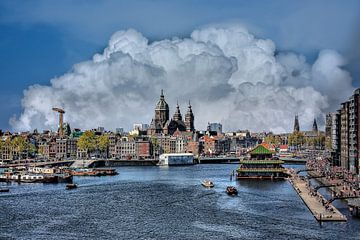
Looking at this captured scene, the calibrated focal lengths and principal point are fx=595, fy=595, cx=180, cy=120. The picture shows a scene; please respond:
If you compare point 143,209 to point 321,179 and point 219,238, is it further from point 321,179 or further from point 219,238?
point 321,179

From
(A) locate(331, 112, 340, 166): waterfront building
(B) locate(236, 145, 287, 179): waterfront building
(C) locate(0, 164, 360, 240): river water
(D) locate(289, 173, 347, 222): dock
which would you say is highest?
(A) locate(331, 112, 340, 166): waterfront building

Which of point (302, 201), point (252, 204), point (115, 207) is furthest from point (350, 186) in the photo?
point (115, 207)

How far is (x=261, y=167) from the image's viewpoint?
6604 inches

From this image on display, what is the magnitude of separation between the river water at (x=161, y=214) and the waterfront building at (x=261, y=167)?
738 inches

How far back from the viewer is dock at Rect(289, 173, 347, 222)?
88.4 metres

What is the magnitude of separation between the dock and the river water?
1.36 metres

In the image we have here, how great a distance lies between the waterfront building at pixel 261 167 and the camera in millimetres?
166750

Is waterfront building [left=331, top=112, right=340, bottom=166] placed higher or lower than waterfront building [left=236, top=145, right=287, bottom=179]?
higher

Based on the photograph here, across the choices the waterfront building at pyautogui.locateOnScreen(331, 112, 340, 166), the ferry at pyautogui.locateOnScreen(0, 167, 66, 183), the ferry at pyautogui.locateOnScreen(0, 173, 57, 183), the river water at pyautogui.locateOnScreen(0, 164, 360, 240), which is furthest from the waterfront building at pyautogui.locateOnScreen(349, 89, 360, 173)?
the ferry at pyautogui.locateOnScreen(0, 173, 57, 183)

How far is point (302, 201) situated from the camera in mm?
113062

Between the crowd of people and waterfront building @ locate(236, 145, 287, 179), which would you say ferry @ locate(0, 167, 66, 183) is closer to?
waterfront building @ locate(236, 145, 287, 179)

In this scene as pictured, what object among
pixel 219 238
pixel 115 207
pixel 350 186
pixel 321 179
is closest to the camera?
pixel 219 238

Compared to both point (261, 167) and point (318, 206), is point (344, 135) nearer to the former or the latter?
point (261, 167)

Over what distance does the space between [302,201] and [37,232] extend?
172 ft
